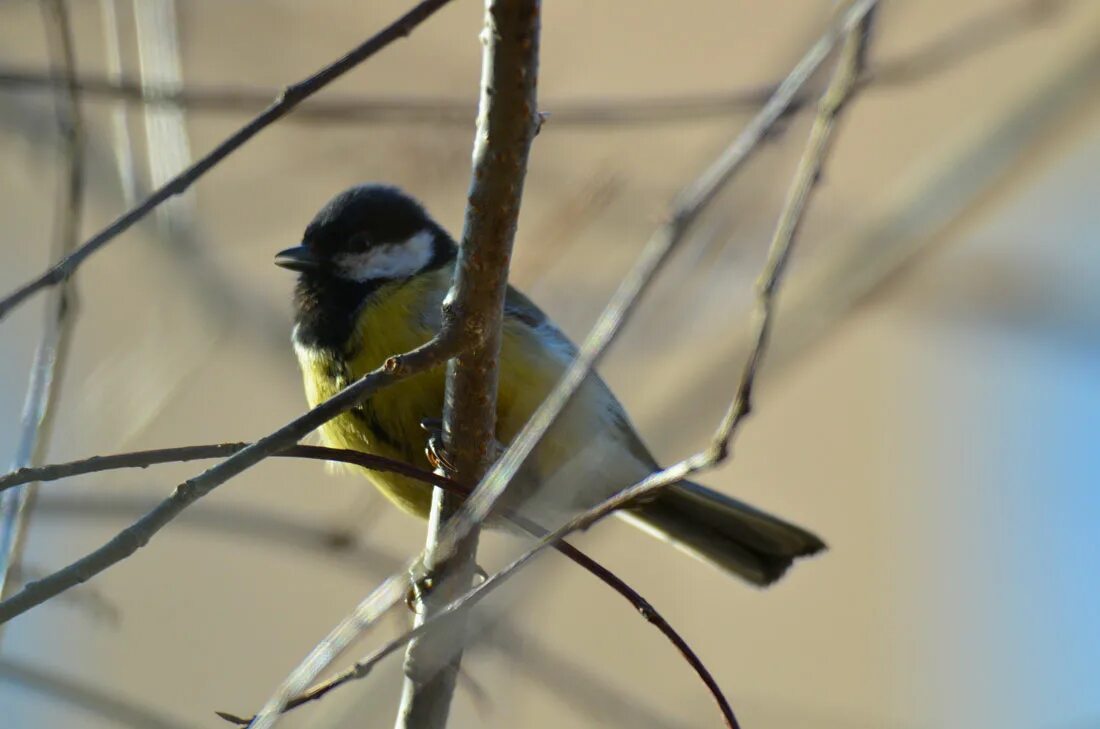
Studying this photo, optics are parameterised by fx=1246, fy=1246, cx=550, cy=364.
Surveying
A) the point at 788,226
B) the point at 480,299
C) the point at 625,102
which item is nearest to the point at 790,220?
the point at 788,226

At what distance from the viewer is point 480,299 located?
1.29 metres

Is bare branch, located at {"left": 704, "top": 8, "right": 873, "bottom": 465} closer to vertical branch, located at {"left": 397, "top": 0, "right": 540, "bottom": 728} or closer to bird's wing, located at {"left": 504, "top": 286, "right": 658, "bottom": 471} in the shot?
vertical branch, located at {"left": 397, "top": 0, "right": 540, "bottom": 728}

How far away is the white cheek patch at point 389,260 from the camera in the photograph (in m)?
2.37

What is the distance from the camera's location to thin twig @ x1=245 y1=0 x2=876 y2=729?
0.89 metres

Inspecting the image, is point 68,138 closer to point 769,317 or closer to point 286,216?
point 769,317

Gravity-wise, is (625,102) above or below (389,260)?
below

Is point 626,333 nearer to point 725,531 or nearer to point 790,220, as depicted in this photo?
point 790,220

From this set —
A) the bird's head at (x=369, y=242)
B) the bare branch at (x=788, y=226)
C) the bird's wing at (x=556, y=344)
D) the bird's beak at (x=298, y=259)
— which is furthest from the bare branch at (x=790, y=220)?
the bird's beak at (x=298, y=259)

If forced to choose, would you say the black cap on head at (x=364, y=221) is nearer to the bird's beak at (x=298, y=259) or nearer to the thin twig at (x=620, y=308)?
the bird's beak at (x=298, y=259)

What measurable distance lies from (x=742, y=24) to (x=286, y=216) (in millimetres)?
1602

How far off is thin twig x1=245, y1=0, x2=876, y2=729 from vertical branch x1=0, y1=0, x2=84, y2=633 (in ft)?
1.51

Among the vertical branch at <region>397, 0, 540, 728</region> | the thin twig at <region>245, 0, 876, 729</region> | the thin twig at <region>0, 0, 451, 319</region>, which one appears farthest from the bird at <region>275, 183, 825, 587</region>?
the thin twig at <region>0, 0, 451, 319</region>

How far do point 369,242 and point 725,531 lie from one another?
92cm

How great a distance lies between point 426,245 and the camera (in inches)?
99.8
